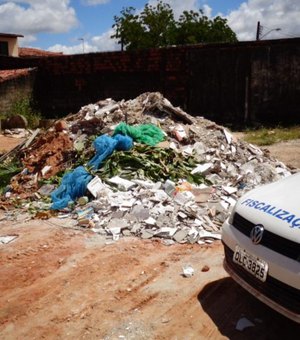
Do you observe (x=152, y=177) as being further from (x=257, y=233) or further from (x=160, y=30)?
(x=160, y=30)

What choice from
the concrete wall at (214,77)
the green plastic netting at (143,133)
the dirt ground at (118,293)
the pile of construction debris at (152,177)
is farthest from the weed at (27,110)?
the dirt ground at (118,293)

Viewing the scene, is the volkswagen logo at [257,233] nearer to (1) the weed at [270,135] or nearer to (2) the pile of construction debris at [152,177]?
(2) the pile of construction debris at [152,177]

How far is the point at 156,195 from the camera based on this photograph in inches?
240

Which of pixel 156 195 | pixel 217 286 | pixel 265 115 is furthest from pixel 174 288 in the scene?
pixel 265 115

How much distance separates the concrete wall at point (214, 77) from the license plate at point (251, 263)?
11.6m

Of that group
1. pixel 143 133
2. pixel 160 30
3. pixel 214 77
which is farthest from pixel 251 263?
pixel 160 30

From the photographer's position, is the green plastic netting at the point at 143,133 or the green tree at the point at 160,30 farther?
the green tree at the point at 160,30

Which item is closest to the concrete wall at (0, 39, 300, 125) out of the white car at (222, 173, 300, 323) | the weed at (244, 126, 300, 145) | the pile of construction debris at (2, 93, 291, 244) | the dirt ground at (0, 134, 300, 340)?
the weed at (244, 126, 300, 145)

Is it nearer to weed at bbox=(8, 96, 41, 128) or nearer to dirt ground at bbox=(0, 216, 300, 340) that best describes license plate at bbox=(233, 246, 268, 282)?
dirt ground at bbox=(0, 216, 300, 340)

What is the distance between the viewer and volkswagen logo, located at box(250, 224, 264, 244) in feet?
10.1

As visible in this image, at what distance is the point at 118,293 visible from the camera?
4.04 metres

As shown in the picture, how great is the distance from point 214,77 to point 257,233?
39.2ft

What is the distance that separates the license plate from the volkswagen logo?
12cm

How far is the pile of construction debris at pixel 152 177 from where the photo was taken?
5.61 meters
